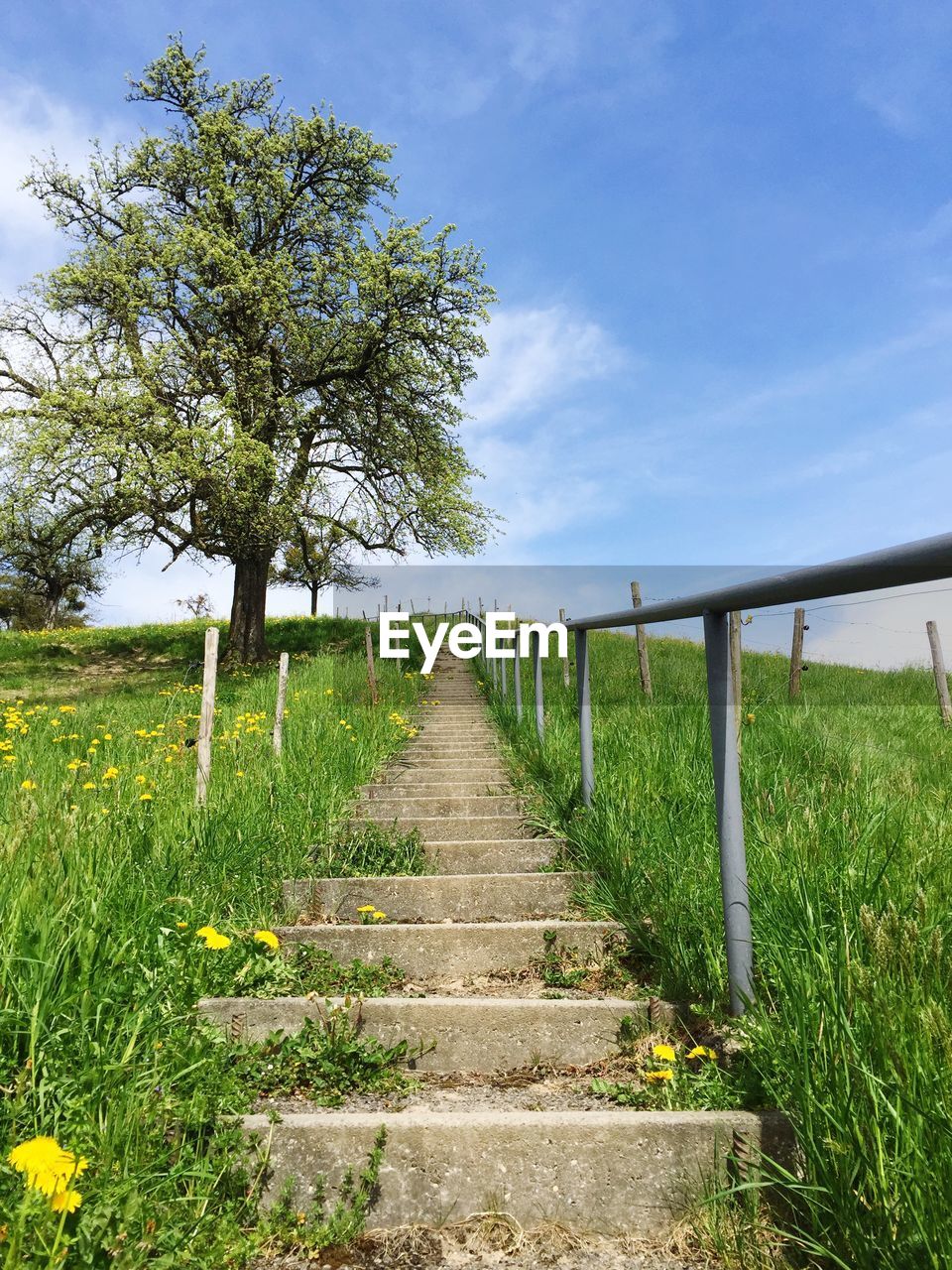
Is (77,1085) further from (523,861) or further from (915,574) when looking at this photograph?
(523,861)

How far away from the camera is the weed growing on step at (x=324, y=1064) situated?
7.61 feet

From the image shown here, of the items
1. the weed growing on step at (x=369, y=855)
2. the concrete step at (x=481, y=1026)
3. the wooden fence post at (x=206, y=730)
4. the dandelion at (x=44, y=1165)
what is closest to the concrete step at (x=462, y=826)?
the weed growing on step at (x=369, y=855)

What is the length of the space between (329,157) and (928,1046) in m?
20.2

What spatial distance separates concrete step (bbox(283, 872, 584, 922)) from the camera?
381 cm

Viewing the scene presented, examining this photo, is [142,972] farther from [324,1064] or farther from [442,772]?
[442,772]

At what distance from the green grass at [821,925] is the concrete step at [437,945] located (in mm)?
418

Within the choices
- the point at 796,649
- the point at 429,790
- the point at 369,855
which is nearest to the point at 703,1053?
the point at 369,855

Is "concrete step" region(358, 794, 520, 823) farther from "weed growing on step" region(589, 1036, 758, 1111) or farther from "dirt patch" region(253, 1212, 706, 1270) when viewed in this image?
"dirt patch" region(253, 1212, 706, 1270)

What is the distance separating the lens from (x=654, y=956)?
296 cm

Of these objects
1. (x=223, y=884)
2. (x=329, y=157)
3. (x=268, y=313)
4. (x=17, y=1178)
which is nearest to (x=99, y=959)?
(x=17, y=1178)

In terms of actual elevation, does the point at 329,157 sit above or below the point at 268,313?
above

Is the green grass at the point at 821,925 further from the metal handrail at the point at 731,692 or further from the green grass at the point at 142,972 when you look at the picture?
the green grass at the point at 142,972

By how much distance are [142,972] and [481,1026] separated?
3.64 ft

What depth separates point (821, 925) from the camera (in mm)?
2066
